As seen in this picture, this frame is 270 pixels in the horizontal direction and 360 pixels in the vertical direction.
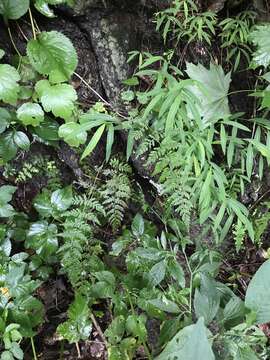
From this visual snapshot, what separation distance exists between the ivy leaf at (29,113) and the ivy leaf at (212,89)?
27.1 inches

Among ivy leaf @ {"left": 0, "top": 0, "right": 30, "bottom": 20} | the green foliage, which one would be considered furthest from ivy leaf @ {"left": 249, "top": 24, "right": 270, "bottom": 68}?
ivy leaf @ {"left": 0, "top": 0, "right": 30, "bottom": 20}

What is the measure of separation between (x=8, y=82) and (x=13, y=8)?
0.32 metres

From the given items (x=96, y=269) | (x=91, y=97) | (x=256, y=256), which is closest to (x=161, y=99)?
(x=91, y=97)

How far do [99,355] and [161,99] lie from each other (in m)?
1.25

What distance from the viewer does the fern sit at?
6.29ft

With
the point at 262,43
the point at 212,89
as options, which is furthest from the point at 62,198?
the point at 262,43

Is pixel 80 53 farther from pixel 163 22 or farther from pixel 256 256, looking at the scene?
pixel 256 256

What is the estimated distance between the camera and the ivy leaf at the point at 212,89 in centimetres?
187

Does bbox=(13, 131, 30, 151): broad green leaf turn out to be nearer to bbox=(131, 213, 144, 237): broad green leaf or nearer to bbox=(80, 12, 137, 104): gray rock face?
bbox=(80, 12, 137, 104): gray rock face

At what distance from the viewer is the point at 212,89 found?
6.37 feet

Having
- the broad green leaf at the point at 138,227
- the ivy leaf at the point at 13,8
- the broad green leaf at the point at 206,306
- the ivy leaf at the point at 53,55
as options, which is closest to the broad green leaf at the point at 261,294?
the broad green leaf at the point at 206,306

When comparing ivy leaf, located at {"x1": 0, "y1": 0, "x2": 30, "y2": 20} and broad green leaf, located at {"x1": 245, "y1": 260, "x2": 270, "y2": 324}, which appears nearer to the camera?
broad green leaf, located at {"x1": 245, "y1": 260, "x2": 270, "y2": 324}

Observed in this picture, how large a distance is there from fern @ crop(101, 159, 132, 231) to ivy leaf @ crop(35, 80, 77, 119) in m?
0.40

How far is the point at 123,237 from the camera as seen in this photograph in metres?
1.97
